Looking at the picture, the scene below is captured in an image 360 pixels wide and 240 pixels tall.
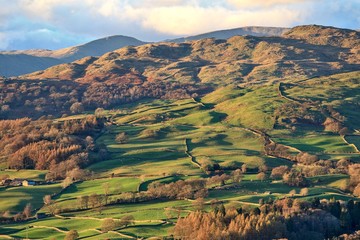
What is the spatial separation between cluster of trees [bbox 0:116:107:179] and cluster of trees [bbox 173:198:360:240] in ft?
170

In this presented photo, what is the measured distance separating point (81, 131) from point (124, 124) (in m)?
21.8

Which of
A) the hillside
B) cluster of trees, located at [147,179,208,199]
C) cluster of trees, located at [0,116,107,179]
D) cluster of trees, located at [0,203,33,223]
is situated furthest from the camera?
cluster of trees, located at [0,116,107,179]

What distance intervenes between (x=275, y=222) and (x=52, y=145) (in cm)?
8308

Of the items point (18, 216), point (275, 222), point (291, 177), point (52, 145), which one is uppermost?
point (52, 145)

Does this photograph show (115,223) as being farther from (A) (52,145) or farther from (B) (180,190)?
(A) (52,145)

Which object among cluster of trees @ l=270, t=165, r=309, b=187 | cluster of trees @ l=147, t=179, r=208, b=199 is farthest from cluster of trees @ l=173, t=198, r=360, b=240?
cluster of trees @ l=270, t=165, r=309, b=187

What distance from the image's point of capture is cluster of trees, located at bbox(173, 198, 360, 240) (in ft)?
229

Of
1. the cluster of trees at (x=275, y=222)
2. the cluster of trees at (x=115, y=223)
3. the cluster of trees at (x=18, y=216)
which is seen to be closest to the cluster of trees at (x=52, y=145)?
the cluster of trees at (x=18, y=216)

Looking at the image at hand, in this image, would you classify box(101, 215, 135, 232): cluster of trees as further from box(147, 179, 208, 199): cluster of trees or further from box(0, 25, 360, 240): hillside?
box(147, 179, 208, 199): cluster of trees

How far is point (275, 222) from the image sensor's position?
7250 centimetres

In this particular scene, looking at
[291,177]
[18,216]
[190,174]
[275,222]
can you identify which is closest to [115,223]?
[18,216]

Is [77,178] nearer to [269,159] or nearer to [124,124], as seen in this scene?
[269,159]

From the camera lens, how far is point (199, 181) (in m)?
100

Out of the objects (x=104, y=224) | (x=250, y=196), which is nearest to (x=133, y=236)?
(x=104, y=224)
